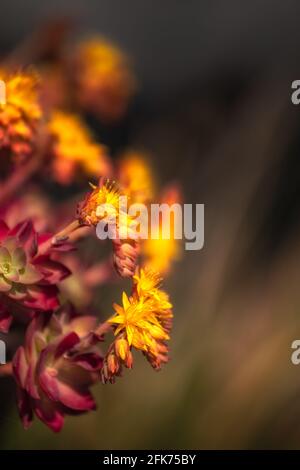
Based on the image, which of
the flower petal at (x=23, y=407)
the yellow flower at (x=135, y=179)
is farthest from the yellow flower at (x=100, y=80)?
the flower petal at (x=23, y=407)

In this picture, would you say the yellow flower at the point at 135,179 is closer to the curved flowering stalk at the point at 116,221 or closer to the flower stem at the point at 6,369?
the curved flowering stalk at the point at 116,221

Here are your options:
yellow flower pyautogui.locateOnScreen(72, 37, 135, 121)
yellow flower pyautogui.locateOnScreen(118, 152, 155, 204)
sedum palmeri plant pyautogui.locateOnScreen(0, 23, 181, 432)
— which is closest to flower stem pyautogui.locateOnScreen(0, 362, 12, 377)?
sedum palmeri plant pyautogui.locateOnScreen(0, 23, 181, 432)

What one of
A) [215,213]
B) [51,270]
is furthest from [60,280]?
[215,213]

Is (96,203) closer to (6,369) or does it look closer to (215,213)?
(6,369)

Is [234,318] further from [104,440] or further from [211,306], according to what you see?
[104,440]

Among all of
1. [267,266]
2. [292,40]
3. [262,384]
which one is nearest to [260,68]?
[292,40]

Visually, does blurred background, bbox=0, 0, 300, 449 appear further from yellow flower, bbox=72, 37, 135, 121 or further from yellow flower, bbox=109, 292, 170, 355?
yellow flower, bbox=109, 292, 170, 355
